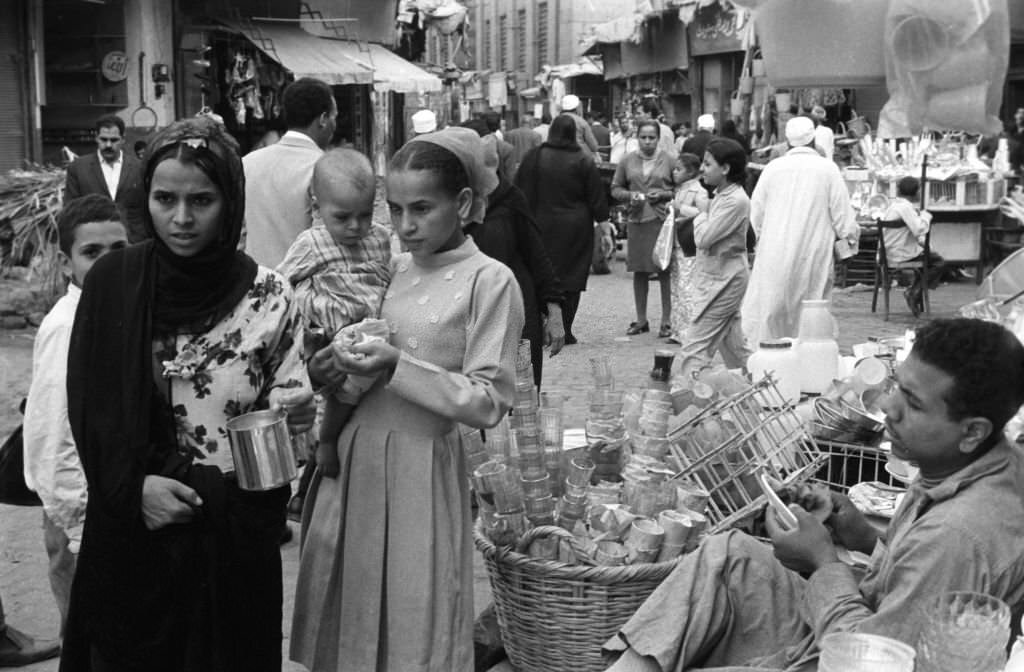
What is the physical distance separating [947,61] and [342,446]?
172 centimetres

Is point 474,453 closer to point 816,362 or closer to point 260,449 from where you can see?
point 260,449

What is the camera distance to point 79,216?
3479 mm

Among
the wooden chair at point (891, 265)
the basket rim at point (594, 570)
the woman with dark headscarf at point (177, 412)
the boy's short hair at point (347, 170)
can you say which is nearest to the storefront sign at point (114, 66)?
the wooden chair at point (891, 265)

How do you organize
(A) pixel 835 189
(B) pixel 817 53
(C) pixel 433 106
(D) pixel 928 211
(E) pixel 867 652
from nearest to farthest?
1. (E) pixel 867 652
2. (B) pixel 817 53
3. (A) pixel 835 189
4. (D) pixel 928 211
5. (C) pixel 433 106

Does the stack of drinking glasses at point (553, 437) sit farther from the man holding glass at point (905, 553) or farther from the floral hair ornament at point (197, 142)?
the floral hair ornament at point (197, 142)

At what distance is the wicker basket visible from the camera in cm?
353

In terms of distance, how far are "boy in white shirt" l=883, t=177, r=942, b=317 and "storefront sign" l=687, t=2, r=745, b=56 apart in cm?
1200

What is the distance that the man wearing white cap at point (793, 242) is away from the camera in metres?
7.60

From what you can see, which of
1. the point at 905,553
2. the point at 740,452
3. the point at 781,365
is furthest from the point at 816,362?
the point at 905,553

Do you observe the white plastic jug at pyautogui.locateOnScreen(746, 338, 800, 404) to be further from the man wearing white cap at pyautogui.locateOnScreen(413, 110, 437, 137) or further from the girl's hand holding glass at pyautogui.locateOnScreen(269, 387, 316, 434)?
the man wearing white cap at pyautogui.locateOnScreen(413, 110, 437, 137)

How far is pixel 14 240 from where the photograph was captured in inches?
393

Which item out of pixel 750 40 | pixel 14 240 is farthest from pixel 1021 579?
pixel 14 240

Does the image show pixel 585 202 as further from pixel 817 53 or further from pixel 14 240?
pixel 817 53

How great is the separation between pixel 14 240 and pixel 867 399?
25.8 ft
